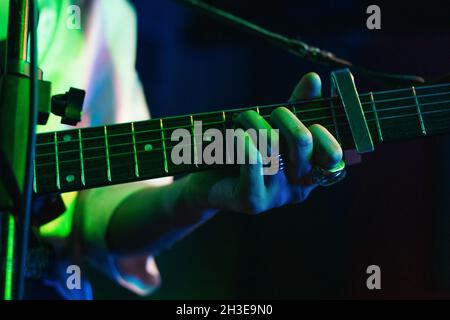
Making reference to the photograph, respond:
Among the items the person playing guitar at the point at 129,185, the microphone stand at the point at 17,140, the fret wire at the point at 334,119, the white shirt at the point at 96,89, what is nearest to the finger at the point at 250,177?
the person playing guitar at the point at 129,185

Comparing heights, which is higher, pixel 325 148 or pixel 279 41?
pixel 279 41

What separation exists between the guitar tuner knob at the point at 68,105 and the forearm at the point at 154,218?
0.85 feet

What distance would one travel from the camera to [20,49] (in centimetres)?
48

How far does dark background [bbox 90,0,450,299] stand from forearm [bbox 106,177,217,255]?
586 mm

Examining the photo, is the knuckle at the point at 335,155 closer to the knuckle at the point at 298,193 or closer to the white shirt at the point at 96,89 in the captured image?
the knuckle at the point at 298,193

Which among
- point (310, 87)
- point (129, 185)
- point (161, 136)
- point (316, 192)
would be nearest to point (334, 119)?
point (310, 87)

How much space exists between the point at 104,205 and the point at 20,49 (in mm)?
559

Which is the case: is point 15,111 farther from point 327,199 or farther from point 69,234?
point 327,199

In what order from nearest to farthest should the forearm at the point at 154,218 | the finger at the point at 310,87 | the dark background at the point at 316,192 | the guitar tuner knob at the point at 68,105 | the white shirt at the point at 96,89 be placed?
the guitar tuner knob at the point at 68,105
the finger at the point at 310,87
the forearm at the point at 154,218
the white shirt at the point at 96,89
the dark background at the point at 316,192

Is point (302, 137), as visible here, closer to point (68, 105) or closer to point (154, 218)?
point (68, 105)

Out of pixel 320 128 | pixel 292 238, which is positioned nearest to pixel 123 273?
pixel 320 128

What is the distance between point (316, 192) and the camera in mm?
1593

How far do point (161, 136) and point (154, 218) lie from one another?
0.88ft

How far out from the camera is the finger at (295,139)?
2.01 ft
